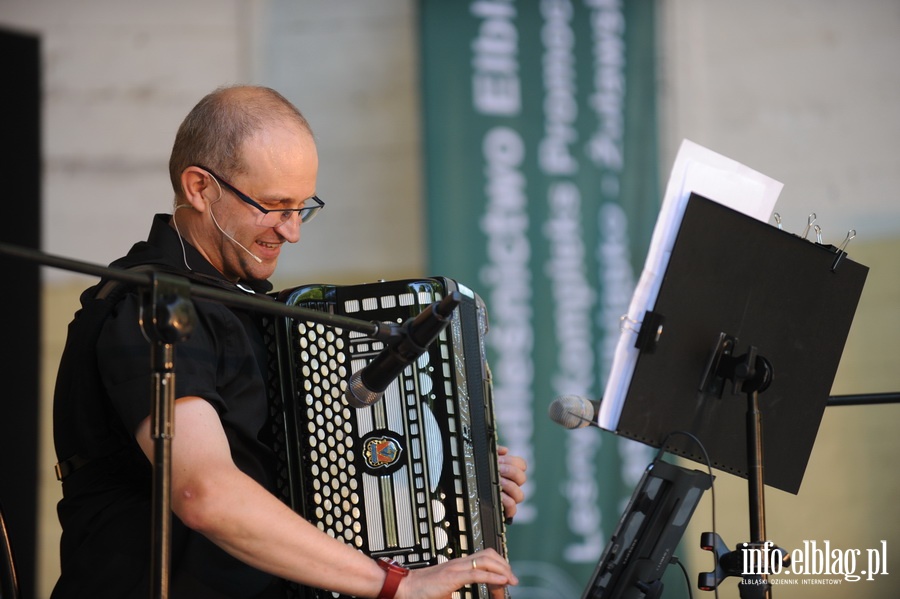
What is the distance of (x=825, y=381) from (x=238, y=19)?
3.00m

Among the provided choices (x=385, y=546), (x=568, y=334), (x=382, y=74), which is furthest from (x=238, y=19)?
(x=385, y=546)

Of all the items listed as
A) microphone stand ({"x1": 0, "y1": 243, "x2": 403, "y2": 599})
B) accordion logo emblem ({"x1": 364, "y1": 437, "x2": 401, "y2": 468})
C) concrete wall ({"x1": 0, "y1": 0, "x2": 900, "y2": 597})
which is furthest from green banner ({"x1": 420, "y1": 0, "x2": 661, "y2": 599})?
microphone stand ({"x1": 0, "y1": 243, "x2": 403, "y2": 599})

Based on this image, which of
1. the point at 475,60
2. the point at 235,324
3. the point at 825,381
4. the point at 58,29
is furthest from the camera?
the point at 58,29

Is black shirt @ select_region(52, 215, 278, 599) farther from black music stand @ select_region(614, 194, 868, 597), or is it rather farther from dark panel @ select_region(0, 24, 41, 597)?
dark panel @ select_region(0, 24, 41, 597)

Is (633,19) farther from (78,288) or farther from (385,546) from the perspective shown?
(385,546)

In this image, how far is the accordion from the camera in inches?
70.0

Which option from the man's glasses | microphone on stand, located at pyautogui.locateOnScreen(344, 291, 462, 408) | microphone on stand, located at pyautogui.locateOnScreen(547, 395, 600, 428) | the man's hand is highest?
the man's glasses

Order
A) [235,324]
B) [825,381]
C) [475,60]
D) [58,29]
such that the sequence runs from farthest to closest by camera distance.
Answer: [58,29], [475,60], [825,381], [235,324]

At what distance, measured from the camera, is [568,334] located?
3838 mm

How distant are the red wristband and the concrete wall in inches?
99.5

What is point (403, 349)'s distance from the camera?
152cm

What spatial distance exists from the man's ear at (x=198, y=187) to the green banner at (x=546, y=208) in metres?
1.89

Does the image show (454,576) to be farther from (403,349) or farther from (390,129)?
(390,129)

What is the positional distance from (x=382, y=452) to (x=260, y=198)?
0.56 m
